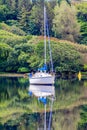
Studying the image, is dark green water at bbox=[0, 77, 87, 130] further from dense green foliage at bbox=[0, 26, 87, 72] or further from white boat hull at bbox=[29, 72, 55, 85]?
dense green foliage at bbox=[0, 26, 87, 72]

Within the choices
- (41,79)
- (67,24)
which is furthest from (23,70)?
(41,79)

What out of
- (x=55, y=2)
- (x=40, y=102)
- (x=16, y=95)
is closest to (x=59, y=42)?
(x=55, y=2)

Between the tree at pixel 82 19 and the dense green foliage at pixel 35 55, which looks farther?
the tree at pixel 82 19

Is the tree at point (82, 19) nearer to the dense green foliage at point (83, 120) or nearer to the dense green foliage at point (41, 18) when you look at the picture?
the dense green foliage at point (41, 18)

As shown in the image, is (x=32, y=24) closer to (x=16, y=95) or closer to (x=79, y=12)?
(x=79, y=12)

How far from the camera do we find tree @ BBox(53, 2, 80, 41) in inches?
2771

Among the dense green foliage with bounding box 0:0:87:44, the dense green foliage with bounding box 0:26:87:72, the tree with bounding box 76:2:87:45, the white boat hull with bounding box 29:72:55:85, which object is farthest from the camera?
the tree with bounding box 76:2:87:45

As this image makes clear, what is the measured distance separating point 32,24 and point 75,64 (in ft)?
65.5

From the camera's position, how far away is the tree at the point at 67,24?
70.4 m

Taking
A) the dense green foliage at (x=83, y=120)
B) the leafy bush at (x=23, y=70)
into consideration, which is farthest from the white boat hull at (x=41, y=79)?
the dense green foliage at (x=83, y=120)

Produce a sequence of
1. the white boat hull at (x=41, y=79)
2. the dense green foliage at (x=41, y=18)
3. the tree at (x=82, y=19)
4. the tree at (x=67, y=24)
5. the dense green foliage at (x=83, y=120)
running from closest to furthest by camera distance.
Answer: the dense green foliage at (x=83, y=120), the white boat hull at (x=41, y=79), the tree at (x=67, y=24), the dense green foliage at (x=41, y=18), the tree at (x=82, y=19)

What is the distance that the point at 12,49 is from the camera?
2446 inches

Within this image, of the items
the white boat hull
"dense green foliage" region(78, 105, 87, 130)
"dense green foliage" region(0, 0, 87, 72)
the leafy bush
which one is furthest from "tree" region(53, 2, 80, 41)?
"dense green foliage" region(78, 105, 87, 130)

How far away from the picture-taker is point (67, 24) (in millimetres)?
70750
